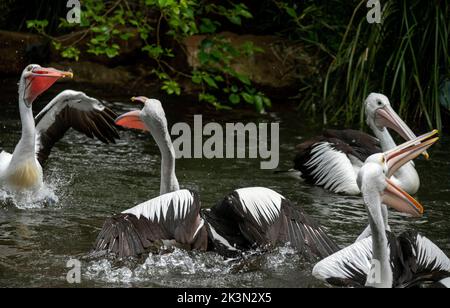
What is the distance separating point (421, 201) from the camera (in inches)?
259

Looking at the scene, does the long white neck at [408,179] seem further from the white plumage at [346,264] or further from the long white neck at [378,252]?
the long white neck at [378,252]

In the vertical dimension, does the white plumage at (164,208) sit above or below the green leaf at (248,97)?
below

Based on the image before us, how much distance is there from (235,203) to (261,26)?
6.17m

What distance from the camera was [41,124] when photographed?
6.87 metres

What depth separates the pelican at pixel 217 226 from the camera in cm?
464

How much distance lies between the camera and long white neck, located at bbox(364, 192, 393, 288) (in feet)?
13.8

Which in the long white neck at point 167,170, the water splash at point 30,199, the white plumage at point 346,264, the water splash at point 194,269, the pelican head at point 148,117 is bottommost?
the water splash at point 194,269

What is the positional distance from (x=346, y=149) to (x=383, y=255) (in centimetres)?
296

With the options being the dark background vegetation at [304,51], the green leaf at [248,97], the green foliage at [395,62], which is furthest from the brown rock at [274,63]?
the green leaf at [248,97]

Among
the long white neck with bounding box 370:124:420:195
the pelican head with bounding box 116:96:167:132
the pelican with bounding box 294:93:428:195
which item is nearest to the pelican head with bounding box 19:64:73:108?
the pelican head with bounding box 116:96:167:132

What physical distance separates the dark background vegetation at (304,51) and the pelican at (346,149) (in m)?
1.12

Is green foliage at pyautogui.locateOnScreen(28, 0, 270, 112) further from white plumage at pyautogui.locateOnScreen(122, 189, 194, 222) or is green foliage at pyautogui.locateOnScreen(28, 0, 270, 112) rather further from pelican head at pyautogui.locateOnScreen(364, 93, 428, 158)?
white plumage at pyautogui.locateOnScreen(122, 189, 194, 222)
